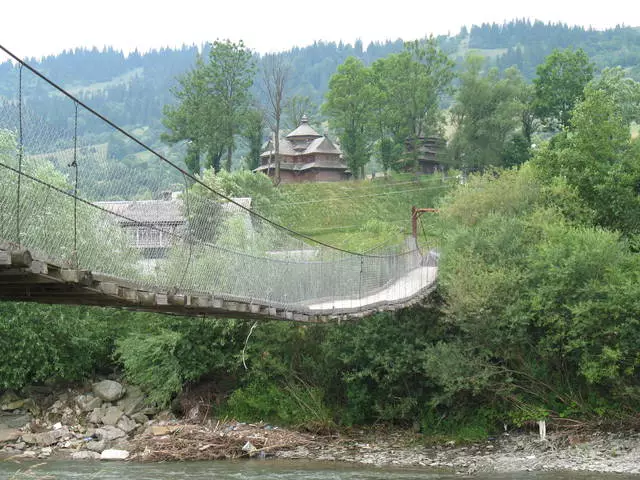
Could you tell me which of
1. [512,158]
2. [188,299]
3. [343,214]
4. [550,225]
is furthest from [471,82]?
[188,299]

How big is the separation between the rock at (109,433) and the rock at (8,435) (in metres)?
1.64

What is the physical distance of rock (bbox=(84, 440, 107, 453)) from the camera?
17.5m

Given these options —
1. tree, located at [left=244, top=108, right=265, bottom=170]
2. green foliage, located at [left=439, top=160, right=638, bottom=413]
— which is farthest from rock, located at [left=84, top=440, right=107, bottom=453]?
tree, located at [left=244, top=108, right=265, bottom=170]

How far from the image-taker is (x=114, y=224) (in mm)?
8398

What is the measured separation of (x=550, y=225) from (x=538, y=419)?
4058 mm

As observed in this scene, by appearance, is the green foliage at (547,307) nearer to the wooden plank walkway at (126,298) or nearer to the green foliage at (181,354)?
the wooden plank walkway at (126,298)

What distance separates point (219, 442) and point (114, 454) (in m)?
1.99

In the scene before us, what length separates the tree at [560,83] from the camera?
39.5m

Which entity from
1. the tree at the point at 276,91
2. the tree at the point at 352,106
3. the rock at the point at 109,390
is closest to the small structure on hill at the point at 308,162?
the tree at the point at 352,106

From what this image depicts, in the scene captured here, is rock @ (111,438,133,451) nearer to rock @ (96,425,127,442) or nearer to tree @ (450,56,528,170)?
rock @ (96,425,127,442)

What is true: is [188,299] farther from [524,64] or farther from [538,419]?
[524,64]

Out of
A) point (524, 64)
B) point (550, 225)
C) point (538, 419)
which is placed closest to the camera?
point (538, 419)

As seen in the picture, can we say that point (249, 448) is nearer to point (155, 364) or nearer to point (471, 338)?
point (155, 364)

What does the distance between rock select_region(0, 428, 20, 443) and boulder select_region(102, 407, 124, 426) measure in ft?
5.88
